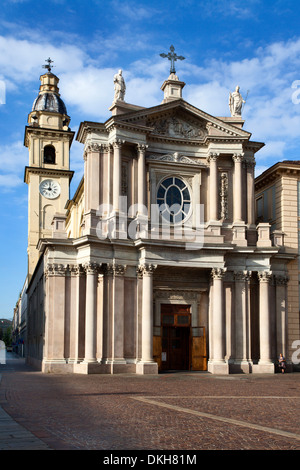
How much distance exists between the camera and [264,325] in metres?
33.9

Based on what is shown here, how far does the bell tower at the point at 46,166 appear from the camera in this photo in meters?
63.8

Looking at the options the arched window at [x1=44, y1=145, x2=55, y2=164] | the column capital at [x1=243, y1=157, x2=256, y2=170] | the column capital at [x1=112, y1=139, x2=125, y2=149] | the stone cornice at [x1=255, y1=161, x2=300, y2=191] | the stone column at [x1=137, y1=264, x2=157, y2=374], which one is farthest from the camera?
the arched window at [x1=44, y1=145, x2=55, y2=164]

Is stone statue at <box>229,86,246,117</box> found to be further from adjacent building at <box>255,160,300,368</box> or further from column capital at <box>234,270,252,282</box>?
column capital at <box>234,270,252,282</box>

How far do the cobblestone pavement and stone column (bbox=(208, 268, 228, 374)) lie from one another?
1044 centimetres

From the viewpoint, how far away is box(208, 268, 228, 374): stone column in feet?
106

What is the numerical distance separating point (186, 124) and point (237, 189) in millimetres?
5324

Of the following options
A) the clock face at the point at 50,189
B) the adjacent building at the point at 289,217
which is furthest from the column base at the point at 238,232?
the clock face at the point at 50,189

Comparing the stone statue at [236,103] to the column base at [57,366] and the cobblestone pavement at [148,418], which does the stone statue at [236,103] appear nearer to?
the column base at [57,366]

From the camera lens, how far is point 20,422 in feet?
39.9

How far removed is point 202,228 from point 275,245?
491 centimetres

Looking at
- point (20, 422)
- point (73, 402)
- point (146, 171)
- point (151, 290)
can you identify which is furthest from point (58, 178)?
point (20, 422)

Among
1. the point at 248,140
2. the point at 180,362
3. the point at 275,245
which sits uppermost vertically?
Result: the point at 248,140

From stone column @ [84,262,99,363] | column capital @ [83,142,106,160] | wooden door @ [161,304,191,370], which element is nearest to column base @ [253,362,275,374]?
wooden door @ [161,304,191,370]
